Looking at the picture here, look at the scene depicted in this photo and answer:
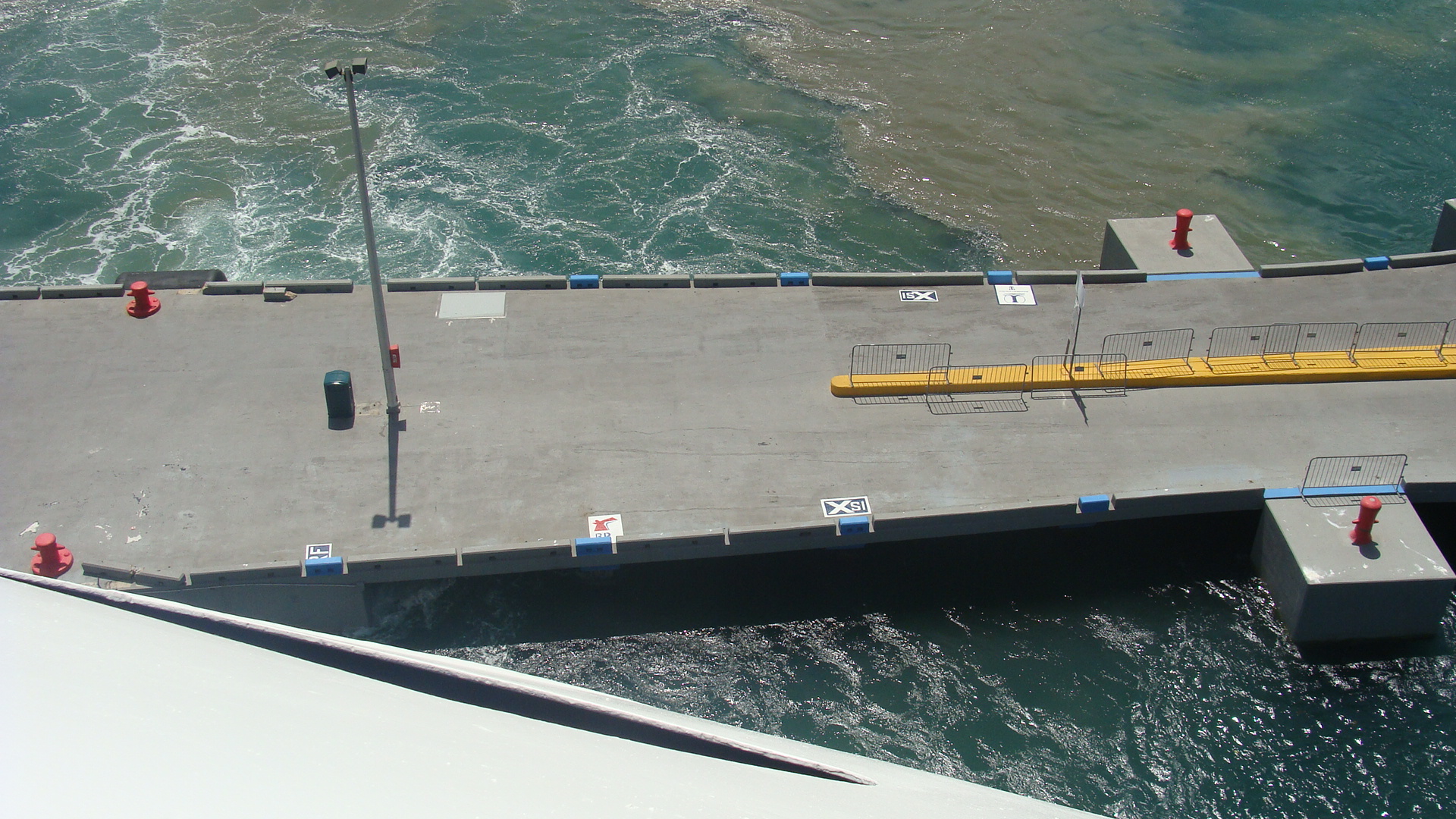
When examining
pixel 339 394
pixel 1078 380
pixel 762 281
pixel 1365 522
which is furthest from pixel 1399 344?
pixel 339 394

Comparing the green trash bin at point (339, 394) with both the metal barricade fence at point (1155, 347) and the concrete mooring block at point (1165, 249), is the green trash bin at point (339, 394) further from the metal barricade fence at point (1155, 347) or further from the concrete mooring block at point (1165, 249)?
the concrete mooring block at point (1165, 249)

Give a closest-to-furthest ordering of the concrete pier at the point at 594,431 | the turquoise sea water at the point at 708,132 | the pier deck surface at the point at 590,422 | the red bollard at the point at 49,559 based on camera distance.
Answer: the red bollard at the point at 49,559
the concrete pier at the point at 594,431
the pier deck surface at the point at 590,422
the turquoise sea water at the point at 708,132

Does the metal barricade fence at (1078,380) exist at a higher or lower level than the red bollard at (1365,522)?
higher

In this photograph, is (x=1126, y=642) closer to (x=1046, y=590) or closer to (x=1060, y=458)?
(x=1046, y=590)

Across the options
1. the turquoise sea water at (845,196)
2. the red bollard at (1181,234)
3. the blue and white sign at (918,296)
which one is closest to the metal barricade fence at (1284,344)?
the red bollard at (1181,234)

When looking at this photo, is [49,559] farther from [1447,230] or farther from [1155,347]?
[1447,230]

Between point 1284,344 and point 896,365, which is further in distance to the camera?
point 1284,344

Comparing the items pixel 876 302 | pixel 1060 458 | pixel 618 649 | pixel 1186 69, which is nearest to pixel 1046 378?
pixel 1060 458

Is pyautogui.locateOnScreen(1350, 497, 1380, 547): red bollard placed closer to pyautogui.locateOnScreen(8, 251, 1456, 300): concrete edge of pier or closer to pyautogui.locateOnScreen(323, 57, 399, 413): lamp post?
pyautogui.locateOnScreen(8, 251, 1456, 300): concrete edge of pier
